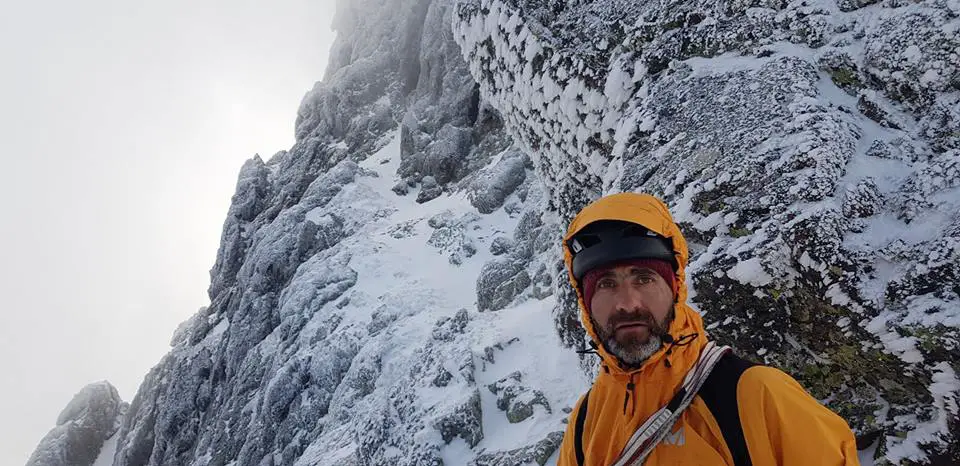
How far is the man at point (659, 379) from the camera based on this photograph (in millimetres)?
2029

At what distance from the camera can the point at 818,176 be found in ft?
16.1

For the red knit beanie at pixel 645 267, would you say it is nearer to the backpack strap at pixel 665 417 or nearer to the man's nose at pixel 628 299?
the man's nose at pixel 628 299

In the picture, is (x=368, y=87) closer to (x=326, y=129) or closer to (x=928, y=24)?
(x=326, y=129)

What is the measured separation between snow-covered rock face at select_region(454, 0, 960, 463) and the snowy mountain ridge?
0.07 feet

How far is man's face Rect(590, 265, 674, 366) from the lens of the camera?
2.50 metres

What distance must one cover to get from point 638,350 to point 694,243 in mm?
3681

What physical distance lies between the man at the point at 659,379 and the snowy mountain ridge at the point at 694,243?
2565 mm

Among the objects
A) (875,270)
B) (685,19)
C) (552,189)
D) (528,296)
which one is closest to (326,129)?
(528,296)

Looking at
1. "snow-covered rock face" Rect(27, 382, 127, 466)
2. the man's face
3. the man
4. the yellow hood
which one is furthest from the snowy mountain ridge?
"snow-covered rock face" Rect(27, 382, 127, 466)

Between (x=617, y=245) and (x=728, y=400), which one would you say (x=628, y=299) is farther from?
(x=728, y=400)

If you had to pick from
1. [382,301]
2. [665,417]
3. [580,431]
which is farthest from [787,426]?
[382,301]

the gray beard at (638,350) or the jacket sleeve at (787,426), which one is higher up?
the gray beard at (638,350)

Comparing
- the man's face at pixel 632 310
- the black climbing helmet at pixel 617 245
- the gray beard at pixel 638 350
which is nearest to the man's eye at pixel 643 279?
the man's face at pixel 632 310

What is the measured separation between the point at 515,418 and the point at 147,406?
38089mm
